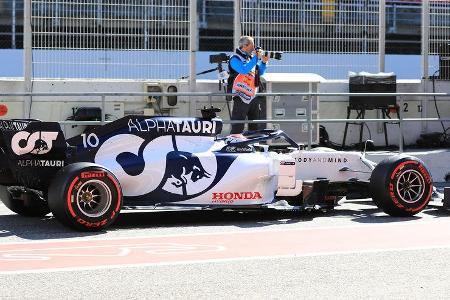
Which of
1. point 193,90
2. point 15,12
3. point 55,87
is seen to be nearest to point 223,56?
point 193,90

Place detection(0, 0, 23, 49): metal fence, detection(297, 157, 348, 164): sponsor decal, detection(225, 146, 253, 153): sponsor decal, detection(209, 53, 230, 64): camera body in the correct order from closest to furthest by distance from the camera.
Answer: detection(225, 146, 253, 153): sponsor decal
detection(297, 157, 348, 164): sponsor decal
detection(209, 53, 230, 64): camera body
detection(0, 0, 23, 49): metal fence

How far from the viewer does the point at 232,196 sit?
968cm

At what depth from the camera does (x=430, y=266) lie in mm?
7223

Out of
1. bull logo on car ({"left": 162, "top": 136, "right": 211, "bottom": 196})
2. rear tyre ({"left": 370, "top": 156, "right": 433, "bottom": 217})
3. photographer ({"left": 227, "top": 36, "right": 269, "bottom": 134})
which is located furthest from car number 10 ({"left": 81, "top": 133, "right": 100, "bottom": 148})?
photographer ({"left": 227, "top": 36, "right": 269, "bottom": 134})

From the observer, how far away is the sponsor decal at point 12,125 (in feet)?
29.6

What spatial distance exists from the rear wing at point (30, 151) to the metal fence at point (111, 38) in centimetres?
725

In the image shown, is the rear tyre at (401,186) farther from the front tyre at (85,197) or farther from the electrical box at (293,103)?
the front tyre at (85,197)

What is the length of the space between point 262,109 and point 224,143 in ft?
17.4

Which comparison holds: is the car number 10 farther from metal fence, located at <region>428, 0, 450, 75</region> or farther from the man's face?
metal fence, located at <region>428, 0, 450, 75</region>

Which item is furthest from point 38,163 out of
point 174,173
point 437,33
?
point 437,33

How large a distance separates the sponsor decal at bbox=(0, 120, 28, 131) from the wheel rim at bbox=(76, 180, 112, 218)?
970 mm

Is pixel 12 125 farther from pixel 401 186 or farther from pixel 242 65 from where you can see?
pixel 242 65

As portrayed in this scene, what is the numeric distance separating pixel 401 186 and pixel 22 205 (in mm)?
4392

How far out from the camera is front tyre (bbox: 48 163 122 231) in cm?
862
